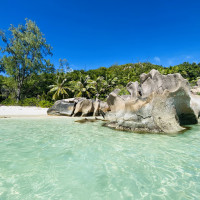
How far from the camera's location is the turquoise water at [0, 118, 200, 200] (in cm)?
231

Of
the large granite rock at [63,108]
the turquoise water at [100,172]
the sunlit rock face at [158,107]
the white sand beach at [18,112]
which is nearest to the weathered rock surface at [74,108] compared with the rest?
the large granite rock at [63,108]

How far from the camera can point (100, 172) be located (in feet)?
9.82

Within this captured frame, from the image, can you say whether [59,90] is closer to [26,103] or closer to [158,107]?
[26,103]

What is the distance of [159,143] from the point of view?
4.89 m

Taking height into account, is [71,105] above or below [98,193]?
above

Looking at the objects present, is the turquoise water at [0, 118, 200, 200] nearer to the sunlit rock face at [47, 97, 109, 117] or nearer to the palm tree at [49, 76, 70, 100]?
the sunlit rock face at [47, 97, 109, 117]

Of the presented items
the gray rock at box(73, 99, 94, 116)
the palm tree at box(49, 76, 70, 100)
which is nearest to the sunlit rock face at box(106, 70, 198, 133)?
the gray rock at box(73, 99, 94, 116)

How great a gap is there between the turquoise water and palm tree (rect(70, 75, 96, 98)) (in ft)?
81.3

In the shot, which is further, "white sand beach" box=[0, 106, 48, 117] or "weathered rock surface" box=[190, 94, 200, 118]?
"white sand beach" box=[0, 106, 48, 117]

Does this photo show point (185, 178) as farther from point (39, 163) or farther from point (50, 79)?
point (50, 79)

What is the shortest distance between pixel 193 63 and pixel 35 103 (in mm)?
38861

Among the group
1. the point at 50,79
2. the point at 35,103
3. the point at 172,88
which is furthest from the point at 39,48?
the point at 172,88

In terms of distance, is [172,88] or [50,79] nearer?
[172,88]

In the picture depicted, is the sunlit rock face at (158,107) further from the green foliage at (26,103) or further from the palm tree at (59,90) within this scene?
the palm tree at (59,90)
